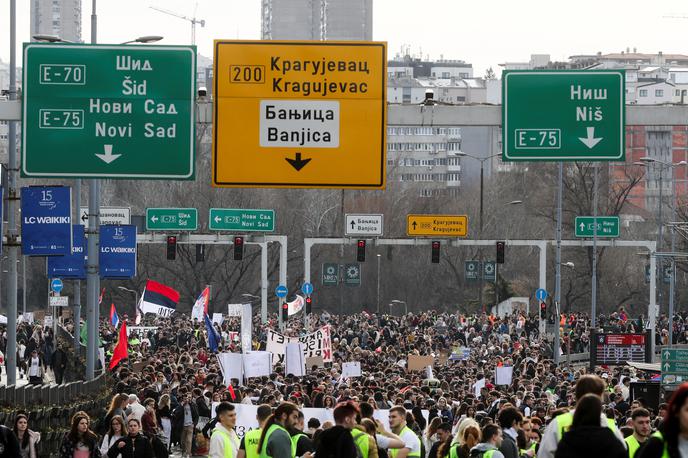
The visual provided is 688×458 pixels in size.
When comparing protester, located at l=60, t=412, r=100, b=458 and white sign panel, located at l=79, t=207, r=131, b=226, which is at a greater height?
white sign panel, located at l=79, t=207, r=131, b=226

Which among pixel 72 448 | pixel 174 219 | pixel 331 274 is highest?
pixel 174 219

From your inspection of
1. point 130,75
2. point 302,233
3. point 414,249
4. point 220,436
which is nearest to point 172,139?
point 130,75

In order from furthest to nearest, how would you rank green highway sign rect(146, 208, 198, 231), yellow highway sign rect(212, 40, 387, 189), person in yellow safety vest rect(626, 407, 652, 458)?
green highway sign rect(146, 208, 198, 231), yellow highway sign rect(212, 40, 387, 189), person in yellow safety vest rect(626, 407, 652, 458)

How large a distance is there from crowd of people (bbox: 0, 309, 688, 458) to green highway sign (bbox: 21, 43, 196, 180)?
291cm

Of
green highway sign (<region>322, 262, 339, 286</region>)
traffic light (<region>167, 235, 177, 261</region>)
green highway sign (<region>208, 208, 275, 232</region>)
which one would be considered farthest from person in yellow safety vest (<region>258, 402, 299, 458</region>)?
green highway sign (<region>322, 262, 339, 286</region>)

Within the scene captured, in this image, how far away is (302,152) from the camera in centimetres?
1920

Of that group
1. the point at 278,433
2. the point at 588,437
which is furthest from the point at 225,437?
the point at 588,437

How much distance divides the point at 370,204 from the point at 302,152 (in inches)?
3490

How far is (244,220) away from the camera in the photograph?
58.4m

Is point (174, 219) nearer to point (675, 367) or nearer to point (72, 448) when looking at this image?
point (675, 367)

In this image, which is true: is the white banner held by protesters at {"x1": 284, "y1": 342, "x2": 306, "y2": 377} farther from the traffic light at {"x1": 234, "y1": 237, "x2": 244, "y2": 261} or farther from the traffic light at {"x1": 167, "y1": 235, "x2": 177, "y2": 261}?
the traffic light at {"x1": 167, "y1": 235, "x2": 177, "y2": 261}

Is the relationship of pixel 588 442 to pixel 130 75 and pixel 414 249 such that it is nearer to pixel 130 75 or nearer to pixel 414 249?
pixel 130 75

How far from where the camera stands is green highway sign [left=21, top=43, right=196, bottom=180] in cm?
1952

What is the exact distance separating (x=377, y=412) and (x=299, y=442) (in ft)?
17.1
